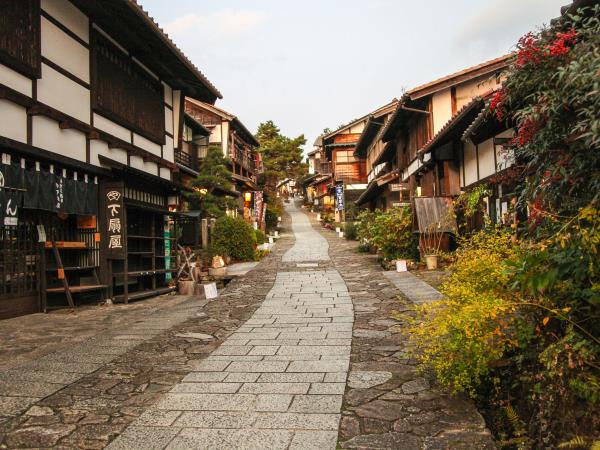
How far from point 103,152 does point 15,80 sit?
3.09 m

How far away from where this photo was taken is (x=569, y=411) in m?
3.26

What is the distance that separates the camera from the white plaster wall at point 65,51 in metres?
9.12

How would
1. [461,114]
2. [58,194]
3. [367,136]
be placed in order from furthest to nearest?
[367,136] → [461,114] → [58,194]

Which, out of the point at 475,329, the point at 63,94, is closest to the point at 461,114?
the point at 475,329

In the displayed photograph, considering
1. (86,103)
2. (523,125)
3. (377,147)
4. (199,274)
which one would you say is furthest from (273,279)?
(377,147)

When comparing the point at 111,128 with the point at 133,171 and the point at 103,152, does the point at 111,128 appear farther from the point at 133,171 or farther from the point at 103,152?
the point at 133,171

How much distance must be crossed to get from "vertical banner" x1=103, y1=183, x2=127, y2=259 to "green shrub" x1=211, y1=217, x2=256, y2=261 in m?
8.00

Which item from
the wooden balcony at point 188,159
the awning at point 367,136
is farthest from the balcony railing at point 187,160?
the awning at point 367,136

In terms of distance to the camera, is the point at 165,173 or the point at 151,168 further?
the point at 165,173

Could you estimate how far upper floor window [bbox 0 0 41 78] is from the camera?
7898 millimetres

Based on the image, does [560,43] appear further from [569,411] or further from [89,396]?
[89,396]

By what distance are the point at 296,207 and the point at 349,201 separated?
34102 millimetres

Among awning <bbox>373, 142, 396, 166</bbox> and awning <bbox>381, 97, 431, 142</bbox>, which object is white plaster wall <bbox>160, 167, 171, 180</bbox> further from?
awning <bbox>373, 142, 396, 166</bbox>

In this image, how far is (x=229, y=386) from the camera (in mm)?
4746
